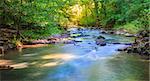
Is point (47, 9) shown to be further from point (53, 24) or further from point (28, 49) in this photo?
point (28, 49)

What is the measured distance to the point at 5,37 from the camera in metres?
21.9

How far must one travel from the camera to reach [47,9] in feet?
68.4

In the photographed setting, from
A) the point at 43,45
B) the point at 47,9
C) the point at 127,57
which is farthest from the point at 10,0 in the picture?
the point at 127,57

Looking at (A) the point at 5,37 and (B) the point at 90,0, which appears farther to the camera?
(B) the point at 90,0

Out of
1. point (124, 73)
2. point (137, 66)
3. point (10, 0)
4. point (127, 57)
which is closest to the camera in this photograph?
point (124, 73)

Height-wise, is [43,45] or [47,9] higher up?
[47,9]

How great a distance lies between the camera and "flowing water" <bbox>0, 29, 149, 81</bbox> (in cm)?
1296

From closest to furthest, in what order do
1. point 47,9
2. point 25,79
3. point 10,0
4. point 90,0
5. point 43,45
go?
point 25,79, point 10,0, point 47,9, point 43,45, point 90,0

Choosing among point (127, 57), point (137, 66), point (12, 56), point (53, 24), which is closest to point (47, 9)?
point (53, 24)

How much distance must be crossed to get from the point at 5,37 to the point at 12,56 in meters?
4.28

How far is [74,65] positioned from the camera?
15.6 m

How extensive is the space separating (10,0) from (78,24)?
40126 mm

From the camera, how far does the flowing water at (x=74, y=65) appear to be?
13.0 m

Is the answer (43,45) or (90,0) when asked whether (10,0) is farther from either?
(90,0)
